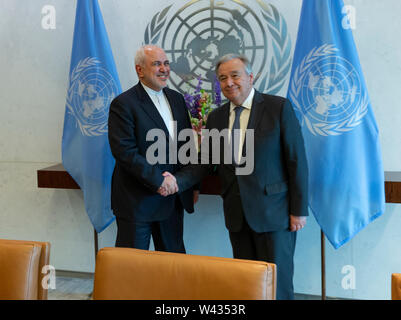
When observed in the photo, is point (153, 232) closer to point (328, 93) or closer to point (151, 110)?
point (151, 110)

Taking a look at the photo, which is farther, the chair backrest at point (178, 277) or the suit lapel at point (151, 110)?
the suit lapel at point (151, 110)

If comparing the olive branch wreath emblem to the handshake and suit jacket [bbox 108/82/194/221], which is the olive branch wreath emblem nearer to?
suit jacket [bbox 108/82/194/221]

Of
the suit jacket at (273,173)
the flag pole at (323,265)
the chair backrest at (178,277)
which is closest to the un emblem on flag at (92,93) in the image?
the suit jacket at (273,173)

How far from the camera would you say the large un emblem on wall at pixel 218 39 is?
3.17 m

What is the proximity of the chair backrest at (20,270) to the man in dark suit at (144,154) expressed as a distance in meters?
1.10

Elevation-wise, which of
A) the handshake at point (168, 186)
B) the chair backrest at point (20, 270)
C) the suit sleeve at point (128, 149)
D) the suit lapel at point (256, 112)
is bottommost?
the chair backrest at point (20, 270)

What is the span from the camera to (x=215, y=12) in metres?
3.27

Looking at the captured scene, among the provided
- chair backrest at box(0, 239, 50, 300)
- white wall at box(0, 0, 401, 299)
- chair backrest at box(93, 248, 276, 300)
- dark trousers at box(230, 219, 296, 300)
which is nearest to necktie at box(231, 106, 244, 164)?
dark trousers at box(230, 219, 296, 300)

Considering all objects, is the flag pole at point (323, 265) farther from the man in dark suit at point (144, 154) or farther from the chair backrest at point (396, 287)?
the chair backrest at point (396, 287)

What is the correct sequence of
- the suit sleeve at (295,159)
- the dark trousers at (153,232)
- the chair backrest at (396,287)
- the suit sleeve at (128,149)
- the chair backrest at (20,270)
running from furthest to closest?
the dark trousers at (153,232) < the suit sleeve at (128,149) < the suit sleeve at (295,159) < the chair backrest at (20,270) < the chair backrest at (396,287)

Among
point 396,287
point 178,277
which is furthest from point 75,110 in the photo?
point 396,287

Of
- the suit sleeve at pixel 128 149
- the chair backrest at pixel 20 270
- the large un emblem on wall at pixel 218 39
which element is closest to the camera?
the chair backrest at pixel 20 270

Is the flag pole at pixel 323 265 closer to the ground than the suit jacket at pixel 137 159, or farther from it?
closer to the ground

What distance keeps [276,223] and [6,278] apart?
144cm
